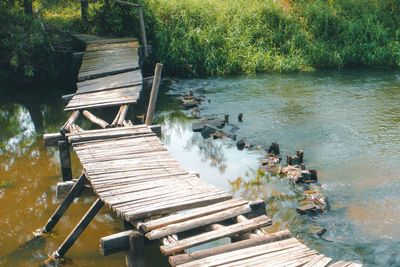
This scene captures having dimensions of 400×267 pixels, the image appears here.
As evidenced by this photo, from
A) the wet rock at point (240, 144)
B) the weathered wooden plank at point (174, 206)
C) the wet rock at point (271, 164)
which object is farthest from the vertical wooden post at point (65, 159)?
the wet rock at point (240, 144)

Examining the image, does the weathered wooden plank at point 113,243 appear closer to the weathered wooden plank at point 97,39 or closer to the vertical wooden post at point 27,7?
the weathered wooden plank at point 97,39

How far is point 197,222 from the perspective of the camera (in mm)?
4859

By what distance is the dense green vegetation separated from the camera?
49.5 ft

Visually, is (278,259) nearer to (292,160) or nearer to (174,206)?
(174,206)

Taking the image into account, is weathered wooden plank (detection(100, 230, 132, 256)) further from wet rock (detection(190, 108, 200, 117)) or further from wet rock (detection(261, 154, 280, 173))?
wet rock (detection(190, 108, 200, 117))

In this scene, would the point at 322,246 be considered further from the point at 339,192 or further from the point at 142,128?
the point at 142,128

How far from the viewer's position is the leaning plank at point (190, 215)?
4.82 meters

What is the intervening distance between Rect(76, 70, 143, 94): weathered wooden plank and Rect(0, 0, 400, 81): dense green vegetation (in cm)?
413

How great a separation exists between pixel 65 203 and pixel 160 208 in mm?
1944

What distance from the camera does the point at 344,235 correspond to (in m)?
6.49

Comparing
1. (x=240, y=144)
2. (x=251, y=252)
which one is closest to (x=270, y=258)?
(x=251, y=252)

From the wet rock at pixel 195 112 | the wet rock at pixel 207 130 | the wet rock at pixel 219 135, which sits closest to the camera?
the wet rock at pixel 219 135

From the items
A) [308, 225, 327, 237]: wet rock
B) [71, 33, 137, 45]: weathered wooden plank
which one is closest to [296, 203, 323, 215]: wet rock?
[308, 225, 327, 237]: wet rock

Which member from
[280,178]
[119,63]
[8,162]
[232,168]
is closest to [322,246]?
[280,178]
